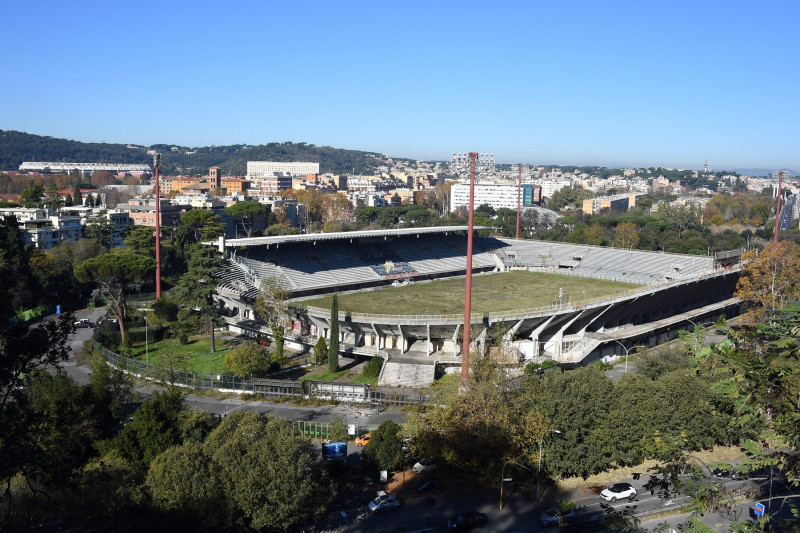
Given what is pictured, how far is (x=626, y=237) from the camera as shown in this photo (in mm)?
81938

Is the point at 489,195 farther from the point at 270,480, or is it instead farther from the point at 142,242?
the point at 270,480

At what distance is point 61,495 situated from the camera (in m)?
16.3

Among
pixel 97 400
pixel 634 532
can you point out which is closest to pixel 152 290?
pixel 97 400

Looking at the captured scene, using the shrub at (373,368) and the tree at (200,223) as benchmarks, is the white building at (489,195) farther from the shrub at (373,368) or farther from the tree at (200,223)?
the shrub at (373,368)

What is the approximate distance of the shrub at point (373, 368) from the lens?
115 ft

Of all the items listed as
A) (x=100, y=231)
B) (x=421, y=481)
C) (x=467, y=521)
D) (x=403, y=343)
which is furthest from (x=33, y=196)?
(x=467, y=521)

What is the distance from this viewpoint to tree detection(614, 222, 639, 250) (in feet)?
263

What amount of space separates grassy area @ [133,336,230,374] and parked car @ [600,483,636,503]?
825 inches

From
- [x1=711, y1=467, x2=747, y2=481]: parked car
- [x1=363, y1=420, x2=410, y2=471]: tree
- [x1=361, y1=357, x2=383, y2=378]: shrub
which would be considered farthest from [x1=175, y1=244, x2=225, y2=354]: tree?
[x1=711, y1=467, x2=747, y2=481]: parked car

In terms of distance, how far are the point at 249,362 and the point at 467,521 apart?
1659 centimetres

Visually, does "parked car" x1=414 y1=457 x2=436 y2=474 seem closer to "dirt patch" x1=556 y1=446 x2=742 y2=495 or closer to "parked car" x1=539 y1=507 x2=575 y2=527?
"dirt patch" x1=556 y1=446 x2=742 y2=495

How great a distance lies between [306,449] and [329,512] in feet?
6.56

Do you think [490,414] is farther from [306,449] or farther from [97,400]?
[97,400]

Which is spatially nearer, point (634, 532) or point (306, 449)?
point (634, 532)
